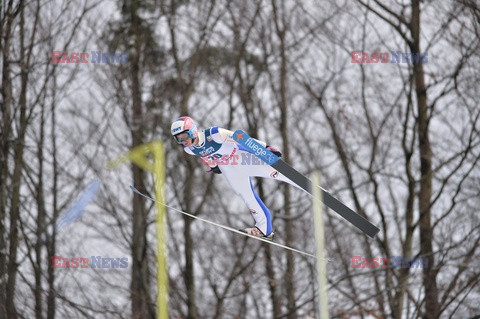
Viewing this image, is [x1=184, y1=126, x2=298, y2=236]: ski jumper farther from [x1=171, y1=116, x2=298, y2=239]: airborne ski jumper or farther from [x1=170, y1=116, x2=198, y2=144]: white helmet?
[x1=170, y1=116, x2=198, y2=144]: white helmet

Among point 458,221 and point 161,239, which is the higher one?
point 458,221

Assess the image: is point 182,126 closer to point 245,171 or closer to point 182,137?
point 182,137

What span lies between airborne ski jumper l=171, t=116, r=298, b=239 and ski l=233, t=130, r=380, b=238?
0.20 feet

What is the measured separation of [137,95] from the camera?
12.4 metres

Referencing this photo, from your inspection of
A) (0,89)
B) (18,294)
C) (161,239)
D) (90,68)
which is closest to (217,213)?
(90,68)

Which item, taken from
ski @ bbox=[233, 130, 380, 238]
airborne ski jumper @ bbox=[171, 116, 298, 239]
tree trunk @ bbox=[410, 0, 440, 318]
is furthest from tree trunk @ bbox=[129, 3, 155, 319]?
ski @ bbox=[233, 130, 380, 238]

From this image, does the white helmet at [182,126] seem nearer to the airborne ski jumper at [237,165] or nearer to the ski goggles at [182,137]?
the ski goggles at [182,137]

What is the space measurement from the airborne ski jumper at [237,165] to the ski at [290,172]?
0.06 metres

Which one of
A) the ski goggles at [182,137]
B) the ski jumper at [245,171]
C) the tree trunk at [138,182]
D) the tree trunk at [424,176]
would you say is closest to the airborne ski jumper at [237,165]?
the ski jumper at [245,171]

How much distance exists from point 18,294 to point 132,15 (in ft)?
16.4

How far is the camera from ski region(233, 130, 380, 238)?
5.51m

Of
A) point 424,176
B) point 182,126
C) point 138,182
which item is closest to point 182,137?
point 182,126

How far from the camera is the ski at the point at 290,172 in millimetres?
5508

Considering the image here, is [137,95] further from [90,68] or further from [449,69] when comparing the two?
[449,69]
